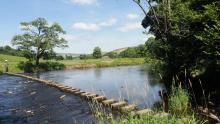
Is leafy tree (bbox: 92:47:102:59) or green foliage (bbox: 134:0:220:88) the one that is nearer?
green foliage (bbox: 134:0:220:88)

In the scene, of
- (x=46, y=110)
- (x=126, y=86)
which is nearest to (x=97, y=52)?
(x=46, y=110)

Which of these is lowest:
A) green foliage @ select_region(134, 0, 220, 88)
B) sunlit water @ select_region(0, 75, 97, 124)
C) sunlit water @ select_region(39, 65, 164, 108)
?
sunlit water @ select_region(0, 75, 97, 124)

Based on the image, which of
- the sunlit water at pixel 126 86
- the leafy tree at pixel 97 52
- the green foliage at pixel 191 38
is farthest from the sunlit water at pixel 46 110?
the leafy tree at pixel 97 52

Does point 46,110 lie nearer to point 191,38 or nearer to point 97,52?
point 191,38

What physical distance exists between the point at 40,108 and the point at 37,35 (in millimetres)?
53775

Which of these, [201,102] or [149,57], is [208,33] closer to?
[201,102]

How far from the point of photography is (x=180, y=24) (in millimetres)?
20875

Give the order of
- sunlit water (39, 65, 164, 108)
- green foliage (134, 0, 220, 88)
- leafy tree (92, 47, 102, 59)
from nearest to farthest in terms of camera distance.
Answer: green foliage (134, 0, 220, 88) → sunlit water (39, 65, 164, 108) → leafy tree (92, 47, 102, 59)

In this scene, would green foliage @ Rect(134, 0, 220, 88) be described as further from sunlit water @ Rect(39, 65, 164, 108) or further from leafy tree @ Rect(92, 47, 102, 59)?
leafy tree @ Rect(92, 47, 102, 59)

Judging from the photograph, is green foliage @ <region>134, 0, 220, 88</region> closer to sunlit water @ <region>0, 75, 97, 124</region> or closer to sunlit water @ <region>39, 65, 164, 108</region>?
sunlit water @ <region>39, 65, 164, 108</region>

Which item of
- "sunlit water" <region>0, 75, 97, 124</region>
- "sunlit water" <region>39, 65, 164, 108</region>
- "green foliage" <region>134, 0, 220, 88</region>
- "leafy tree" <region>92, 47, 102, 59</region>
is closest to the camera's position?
"sunlit water" <region>0, 75, 97, 124</region>

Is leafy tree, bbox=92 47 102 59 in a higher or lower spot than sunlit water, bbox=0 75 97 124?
higher

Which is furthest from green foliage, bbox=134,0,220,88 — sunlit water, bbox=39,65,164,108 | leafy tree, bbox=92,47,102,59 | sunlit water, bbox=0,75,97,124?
leafy tree, bbox=92,47,102,59

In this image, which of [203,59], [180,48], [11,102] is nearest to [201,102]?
[203,59]
